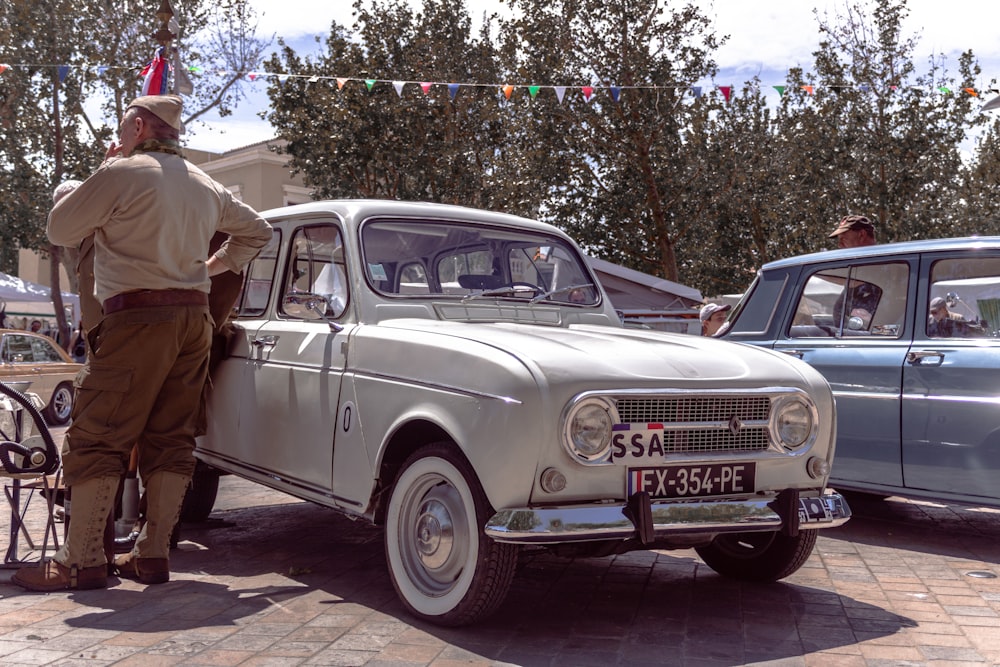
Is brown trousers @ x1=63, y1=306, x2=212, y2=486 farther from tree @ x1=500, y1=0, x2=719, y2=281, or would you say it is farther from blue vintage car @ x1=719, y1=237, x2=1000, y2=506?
tree @ x1=500, y1=0, x2=719, y2=281

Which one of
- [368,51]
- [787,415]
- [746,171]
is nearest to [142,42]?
[368,51]

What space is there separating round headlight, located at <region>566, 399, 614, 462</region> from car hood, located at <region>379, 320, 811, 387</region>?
0.11 metres

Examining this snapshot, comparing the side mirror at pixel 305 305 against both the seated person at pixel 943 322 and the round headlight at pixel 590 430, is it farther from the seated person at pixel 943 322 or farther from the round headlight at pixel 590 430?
the seated person at pixel 943 322

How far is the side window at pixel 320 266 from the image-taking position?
524 centimetres

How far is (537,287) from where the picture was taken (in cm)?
564

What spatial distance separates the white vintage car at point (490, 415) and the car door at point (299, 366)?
1 centimetres

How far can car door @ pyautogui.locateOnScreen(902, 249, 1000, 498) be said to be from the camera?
6.01 meters

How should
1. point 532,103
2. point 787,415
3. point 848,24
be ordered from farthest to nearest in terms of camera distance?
point 848,24, point 532,103, point 787,415

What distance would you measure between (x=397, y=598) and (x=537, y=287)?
1.77 m

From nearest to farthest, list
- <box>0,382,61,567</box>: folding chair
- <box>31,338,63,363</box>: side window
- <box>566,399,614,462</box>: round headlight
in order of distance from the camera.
A: <box>566,399,614,462</box>: round headlight < <box>0,382,61,567</box>: folding chair < <box>31,338,63,363</box>: side window

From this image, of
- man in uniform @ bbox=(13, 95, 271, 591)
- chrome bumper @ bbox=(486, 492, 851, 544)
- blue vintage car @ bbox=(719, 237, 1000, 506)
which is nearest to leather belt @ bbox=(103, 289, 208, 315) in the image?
man in uniform @ bbox=(13, 95, 271, 591)

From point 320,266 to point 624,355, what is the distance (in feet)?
6.32

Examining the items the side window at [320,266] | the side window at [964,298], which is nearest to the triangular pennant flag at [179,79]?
the side window at [320,266]

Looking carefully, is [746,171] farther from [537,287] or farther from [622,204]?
[537,287]
